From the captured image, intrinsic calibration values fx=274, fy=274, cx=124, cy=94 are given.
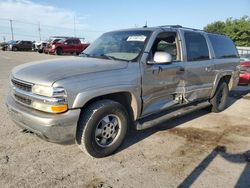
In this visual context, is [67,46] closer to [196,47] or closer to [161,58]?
[196,47]

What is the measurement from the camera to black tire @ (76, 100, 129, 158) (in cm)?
374

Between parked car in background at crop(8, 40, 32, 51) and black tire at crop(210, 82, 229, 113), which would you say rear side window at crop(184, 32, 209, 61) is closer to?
black tire at crop(210, 82, 229, 113)

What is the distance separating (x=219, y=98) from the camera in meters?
6.87

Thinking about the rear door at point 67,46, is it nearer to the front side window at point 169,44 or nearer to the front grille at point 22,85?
A: the front side window at point 169,44

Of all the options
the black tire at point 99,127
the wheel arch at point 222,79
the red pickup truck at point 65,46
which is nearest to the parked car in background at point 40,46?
the red pickup truck at point 65,46

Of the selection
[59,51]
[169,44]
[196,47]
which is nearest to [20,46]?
[59,51]

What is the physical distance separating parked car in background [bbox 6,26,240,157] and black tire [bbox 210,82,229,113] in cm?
61

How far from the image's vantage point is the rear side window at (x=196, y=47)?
5.44m

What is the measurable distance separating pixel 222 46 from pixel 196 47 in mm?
1425

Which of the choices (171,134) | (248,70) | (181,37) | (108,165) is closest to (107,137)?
(108,165)

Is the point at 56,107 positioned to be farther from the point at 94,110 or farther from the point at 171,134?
the point at 171,134

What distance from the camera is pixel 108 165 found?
388cm

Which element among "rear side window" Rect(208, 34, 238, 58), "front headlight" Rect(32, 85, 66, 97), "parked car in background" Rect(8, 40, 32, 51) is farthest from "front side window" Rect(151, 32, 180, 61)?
"parked car in background" Rect(8, 40, 32, 51)

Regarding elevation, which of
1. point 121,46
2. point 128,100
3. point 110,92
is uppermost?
point 121,46
